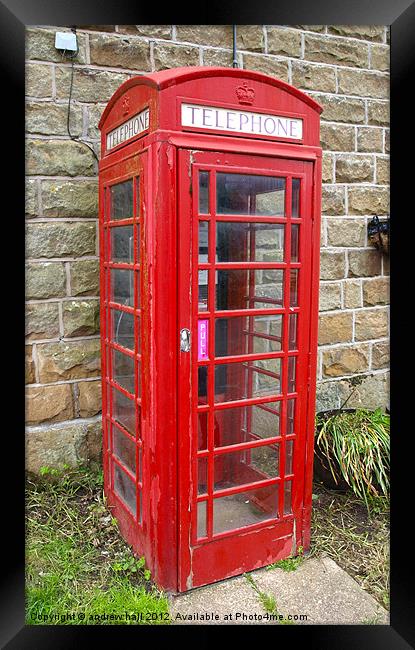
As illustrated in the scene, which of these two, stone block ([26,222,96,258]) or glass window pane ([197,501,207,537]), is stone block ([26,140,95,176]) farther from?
glass window pane ([197,501,207,537])

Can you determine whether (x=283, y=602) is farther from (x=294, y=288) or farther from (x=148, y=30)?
(x=148, y=30)

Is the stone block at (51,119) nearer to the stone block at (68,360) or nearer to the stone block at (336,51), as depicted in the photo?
the stone block at (68,360)

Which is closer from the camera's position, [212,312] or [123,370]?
[212,312]

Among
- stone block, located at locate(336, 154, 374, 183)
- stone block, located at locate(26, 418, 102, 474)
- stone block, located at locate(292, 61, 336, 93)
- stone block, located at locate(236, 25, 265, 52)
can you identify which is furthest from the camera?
stone block, located at locate(336, 154, 374, 183)

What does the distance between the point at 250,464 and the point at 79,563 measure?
1081 millimetres

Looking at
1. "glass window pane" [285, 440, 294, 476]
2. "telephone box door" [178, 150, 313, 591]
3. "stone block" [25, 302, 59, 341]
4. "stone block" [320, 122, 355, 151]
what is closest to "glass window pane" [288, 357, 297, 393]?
"telephone box door" [178, 150, 313, 591]

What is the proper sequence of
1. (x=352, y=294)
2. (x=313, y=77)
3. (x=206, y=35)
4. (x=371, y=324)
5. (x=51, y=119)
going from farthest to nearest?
(x=371, y=324)
(x=352, y=294)
(x=313, y=77)
(x=206, y=35)
(x=51, y=119)

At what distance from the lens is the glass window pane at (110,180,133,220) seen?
2.74m

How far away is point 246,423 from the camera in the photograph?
289cm

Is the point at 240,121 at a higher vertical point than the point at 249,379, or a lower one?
higher

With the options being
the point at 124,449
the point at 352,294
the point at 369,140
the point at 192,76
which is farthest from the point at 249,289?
the point at 369,140

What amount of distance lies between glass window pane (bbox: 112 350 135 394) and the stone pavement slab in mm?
1092

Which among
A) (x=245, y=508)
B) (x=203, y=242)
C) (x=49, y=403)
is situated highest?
(x=203, y=242)

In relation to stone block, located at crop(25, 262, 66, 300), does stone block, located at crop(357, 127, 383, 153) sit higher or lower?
higher
